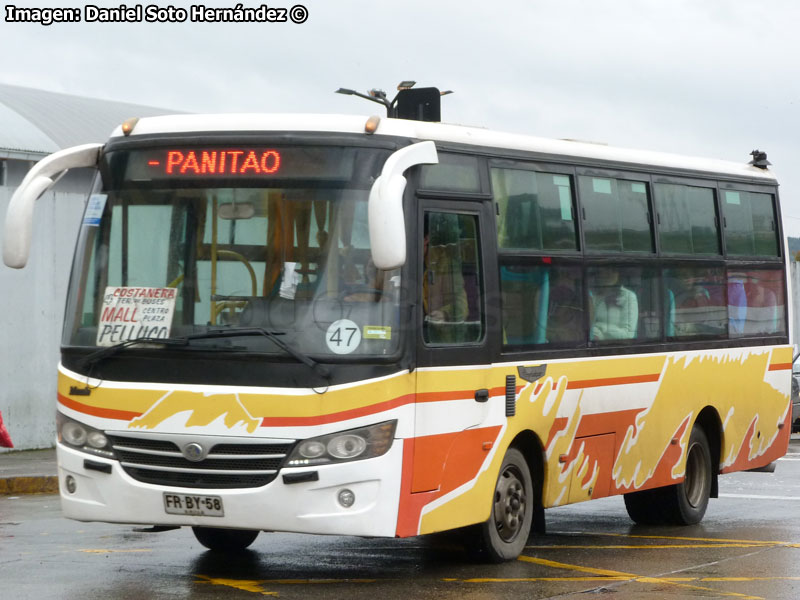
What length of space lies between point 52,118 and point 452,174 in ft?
75.1

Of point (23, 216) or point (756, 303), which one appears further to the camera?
point (756, 303)

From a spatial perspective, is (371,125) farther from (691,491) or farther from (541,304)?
(691,491)

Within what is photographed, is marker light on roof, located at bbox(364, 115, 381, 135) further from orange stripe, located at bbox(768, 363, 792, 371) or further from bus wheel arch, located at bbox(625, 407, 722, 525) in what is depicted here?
orange stripe, located at bbox(768, 363, 792, 371)

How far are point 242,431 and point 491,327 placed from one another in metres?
1.95

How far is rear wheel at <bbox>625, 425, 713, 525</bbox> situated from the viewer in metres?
13.5

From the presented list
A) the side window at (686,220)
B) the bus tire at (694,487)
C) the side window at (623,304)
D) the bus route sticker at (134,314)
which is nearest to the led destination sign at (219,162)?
the bus route sticker at (134,314)

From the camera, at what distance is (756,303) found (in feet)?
47.9

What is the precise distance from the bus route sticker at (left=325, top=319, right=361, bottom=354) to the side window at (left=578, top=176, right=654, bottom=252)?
3.03 metres

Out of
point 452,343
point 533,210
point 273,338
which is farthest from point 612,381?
→ point 273,338

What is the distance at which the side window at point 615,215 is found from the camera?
11812 millimetres

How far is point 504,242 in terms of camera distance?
10.6 meters

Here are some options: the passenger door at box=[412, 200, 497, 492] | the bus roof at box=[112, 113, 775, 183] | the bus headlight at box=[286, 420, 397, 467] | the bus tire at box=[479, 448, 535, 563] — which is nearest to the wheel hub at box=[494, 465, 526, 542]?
the bus tire at box=[479, 448, 535, 563]

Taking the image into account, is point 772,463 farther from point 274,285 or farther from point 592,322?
point 274,285

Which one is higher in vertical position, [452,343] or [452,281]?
[452,281]
